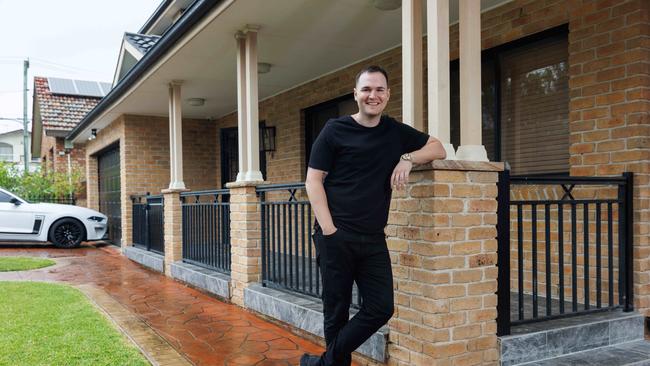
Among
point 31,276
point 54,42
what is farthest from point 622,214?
point 54,42

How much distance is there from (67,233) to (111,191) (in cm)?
132

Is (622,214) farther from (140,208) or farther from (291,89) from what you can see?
(140,208)

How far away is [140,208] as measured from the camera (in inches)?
375

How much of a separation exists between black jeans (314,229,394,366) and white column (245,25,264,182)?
9.18ft

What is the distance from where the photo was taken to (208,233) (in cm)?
651

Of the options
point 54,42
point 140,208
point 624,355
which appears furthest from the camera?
point 54,42

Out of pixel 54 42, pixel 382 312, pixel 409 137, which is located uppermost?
pixel 54 42

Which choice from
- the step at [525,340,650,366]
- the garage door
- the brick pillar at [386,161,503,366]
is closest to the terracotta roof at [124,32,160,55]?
the garage door

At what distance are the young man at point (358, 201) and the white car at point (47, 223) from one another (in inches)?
406

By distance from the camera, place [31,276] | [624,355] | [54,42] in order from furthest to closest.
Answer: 1. [54,42]
2. [31,276]
3. [624,355]

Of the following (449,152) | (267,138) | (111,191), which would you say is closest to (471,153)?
(449,152)

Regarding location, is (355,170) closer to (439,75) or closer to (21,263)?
(439,75)

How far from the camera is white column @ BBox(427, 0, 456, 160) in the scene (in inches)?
125

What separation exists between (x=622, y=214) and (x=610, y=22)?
4.67ft
